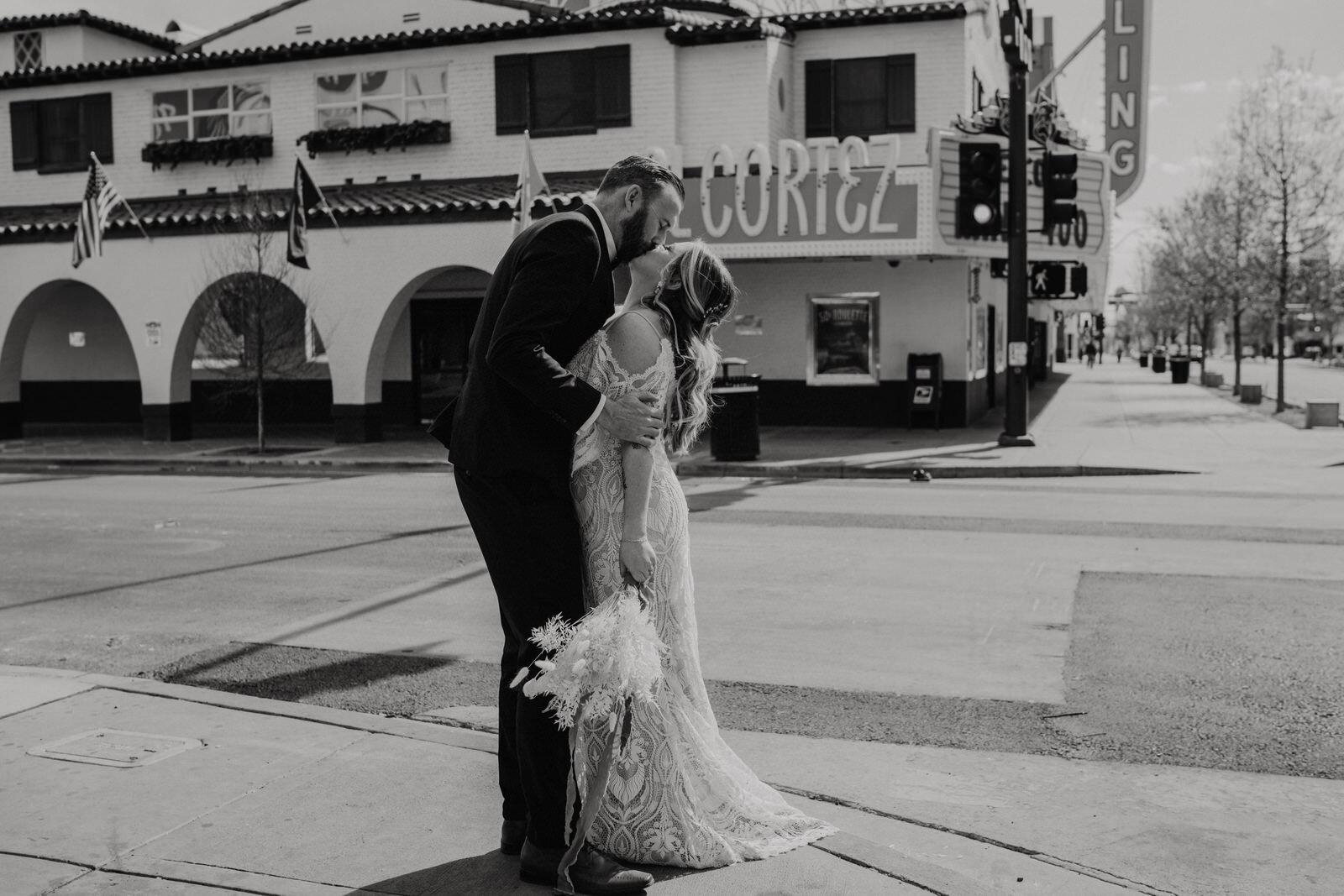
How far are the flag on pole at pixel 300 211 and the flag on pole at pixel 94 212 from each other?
3.18 m

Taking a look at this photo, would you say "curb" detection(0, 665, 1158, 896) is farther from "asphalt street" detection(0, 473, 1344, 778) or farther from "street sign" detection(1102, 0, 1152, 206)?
"street sign" detection(1102, 0, 1152, 206)

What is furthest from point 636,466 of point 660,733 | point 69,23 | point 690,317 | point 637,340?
point 69,23

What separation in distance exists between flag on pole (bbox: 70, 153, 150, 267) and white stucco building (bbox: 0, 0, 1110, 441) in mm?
1342

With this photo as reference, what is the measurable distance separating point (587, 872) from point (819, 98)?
21.4 meters

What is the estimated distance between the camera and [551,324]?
142 inches

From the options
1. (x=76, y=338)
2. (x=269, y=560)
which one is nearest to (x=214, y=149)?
(x=76, y=338)

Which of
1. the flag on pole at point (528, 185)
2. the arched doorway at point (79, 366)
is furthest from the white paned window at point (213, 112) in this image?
the flag on pole at point (528, 185)

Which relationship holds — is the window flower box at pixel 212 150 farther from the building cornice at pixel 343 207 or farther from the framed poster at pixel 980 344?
the framed poster at pixel 980 344

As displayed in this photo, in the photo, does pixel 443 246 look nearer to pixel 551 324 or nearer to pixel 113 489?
pixel 113 489

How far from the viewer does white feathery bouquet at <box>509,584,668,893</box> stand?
3535 millimetres

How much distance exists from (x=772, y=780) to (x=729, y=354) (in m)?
19.4

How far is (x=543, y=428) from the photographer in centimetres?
371

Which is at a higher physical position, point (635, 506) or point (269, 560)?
point (635, 506)

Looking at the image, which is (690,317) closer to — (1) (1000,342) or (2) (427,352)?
(2) (427,352)
